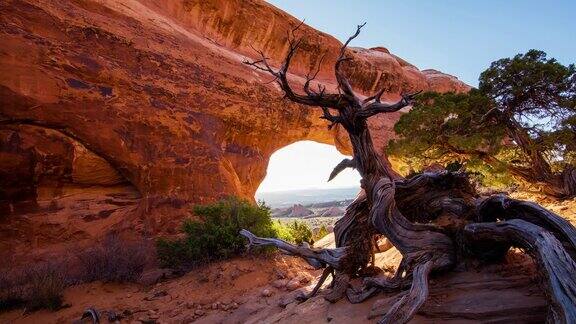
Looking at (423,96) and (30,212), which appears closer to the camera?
(30,212)

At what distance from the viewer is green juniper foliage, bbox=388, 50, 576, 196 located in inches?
336

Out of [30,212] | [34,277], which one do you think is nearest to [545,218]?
[34,277]

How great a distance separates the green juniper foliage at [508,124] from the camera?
8.54 m

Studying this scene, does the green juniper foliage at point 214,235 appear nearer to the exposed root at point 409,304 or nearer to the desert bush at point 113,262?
the desert bush at point 113,262

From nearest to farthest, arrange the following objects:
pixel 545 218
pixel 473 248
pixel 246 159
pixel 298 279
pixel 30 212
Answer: pixel 545 218
pixel 473 248
pixel 298 279
pixel 30 212
pixel 246 159

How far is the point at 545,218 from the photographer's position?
3818 millimetres

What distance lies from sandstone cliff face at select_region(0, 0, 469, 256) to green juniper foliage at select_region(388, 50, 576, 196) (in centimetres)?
653

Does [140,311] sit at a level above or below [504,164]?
below

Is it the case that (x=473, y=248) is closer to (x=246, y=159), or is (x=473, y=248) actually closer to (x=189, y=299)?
(x=189, y=299)

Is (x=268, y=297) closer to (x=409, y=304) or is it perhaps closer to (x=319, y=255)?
(x=319, y=255)

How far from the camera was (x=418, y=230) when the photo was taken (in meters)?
4.59

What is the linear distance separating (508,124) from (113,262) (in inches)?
426

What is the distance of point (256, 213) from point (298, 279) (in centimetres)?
257

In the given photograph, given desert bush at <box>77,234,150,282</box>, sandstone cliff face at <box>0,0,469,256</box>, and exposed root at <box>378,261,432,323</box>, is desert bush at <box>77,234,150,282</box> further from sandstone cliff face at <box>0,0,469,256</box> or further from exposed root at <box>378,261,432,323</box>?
exposed root at <box>378,261,432,323</box>
